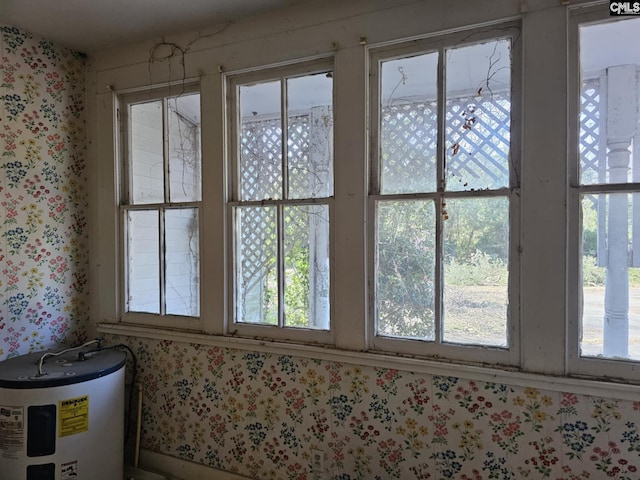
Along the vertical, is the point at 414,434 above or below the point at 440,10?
below

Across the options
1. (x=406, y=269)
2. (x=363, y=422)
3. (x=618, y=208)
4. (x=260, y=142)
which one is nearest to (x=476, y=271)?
(x=406, y=269)

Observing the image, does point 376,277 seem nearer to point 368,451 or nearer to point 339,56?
point 368,451

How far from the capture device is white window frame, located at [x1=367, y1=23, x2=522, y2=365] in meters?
1.44

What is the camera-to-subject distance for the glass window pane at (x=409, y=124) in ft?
5.19

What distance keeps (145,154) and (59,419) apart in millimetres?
1353

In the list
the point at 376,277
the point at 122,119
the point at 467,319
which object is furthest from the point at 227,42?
the point at 467,319

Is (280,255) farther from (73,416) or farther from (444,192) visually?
(73,416)

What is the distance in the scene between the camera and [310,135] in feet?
5.97

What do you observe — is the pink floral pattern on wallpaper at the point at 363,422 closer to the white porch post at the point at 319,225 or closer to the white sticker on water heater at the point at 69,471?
the white porch post at the point at 319,225

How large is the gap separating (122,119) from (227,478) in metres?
1.97

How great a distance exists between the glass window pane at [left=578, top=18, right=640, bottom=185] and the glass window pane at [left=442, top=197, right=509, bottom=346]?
1.07 feet

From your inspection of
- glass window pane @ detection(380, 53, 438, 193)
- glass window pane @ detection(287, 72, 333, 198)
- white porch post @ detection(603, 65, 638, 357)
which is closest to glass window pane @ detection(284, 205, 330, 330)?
glass window pane @ detection(287, 72, 333, 198)

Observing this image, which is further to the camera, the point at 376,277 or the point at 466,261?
the point at 376,277

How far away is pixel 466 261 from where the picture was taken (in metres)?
1.52
